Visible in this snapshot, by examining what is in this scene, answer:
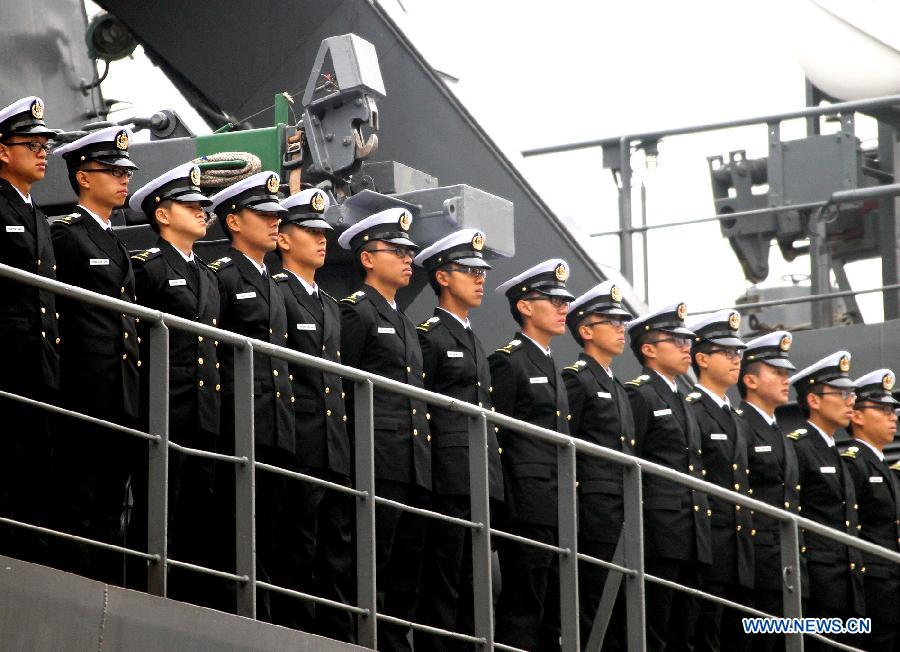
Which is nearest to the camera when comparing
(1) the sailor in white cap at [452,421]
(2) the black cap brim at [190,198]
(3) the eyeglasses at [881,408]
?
(2) the black cap brim at [190,198]

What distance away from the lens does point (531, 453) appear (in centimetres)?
628

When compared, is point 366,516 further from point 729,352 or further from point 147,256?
point 729,352

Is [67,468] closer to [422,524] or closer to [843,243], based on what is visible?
[422,524]

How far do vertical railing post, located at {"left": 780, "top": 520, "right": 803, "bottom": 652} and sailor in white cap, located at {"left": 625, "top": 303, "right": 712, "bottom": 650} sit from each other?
0.42 metres

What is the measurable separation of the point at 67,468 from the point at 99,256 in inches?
29.6

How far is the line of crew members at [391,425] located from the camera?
202 inches

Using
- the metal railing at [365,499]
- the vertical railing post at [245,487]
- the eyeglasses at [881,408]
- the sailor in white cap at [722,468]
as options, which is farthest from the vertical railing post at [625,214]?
the vertical railing post at [245,487]

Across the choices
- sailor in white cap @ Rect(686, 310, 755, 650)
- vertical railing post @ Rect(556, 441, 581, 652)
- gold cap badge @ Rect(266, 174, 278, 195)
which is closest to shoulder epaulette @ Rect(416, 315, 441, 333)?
gold cap badge @ Rect(266, 174, 278, 195)

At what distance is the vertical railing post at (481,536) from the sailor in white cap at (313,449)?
1.53 feet

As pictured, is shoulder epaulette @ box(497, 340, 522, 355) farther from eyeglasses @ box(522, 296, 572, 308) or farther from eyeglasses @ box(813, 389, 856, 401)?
eyeglasses @ box(813, 389, 856, 401)

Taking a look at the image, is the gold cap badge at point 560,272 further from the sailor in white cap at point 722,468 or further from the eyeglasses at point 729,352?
the eyeglasses at point 729,352

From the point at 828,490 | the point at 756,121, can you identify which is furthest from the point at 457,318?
the point at 756,121

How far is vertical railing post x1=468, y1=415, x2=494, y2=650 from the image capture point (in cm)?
518

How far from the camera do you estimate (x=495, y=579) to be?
680cm
